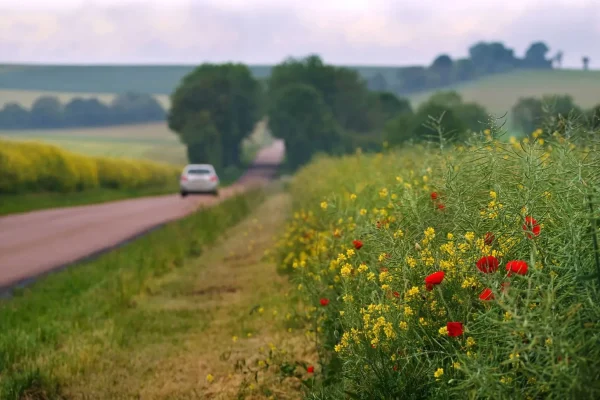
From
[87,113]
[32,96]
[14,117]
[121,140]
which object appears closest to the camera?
[121,140]

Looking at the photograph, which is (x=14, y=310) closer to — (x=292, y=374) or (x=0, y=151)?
(x=292, y=374)

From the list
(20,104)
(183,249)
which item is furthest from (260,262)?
(20,104)

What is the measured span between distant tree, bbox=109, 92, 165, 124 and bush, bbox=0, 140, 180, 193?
9527cm

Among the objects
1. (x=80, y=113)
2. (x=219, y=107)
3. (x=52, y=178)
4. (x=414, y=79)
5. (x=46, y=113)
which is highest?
(x=414, y=79)

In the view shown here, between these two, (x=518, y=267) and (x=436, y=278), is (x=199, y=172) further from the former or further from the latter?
(x=518, y=267)

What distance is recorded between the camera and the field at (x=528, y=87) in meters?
122

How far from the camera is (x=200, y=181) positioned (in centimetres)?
4006

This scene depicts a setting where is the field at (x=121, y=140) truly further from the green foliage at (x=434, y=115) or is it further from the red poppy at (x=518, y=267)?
the red poppy at (x=518, y=267)

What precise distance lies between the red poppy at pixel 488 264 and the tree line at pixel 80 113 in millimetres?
132132

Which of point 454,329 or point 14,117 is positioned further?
point 14,117

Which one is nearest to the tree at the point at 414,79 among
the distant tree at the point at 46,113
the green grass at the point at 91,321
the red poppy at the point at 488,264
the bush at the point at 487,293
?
the distant tree at the point at 46,113

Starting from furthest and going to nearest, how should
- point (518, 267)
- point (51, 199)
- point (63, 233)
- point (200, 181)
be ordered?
point (200, 181) < point (51, 199) < point (63, 233) < point (518, 267)

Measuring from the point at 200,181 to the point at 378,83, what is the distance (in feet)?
518

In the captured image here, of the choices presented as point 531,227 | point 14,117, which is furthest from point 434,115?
point 14,117
